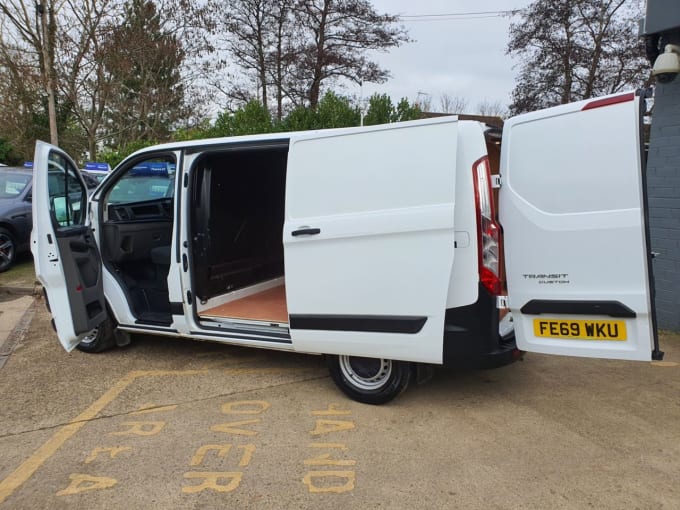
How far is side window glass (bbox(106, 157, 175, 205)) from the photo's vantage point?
213 inches

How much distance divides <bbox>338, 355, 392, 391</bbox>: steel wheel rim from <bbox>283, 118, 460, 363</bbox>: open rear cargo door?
215mm

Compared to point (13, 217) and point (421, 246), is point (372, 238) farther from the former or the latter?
point (13, 217)

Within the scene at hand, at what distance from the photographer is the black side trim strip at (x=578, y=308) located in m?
2.72

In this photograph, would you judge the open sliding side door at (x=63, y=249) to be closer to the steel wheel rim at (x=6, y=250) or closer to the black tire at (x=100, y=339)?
the black tire at (x=100, y=339)

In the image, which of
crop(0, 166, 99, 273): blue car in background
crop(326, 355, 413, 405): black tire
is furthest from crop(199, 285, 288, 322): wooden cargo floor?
crop(0, 166, 99, 273): blue car in background

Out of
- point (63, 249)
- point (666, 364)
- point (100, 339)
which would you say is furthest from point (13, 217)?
point (666, 364)

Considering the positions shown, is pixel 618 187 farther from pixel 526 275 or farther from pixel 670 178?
pixel 670 178

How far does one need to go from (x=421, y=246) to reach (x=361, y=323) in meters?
0.67

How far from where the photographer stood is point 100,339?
4605mm

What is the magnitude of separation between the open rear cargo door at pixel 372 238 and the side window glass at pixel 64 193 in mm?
1910

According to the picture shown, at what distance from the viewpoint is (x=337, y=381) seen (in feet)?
12.0

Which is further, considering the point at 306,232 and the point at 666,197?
the point at 666,197

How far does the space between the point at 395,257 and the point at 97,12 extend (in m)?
13.5

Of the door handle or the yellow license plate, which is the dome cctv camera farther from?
the door handle
